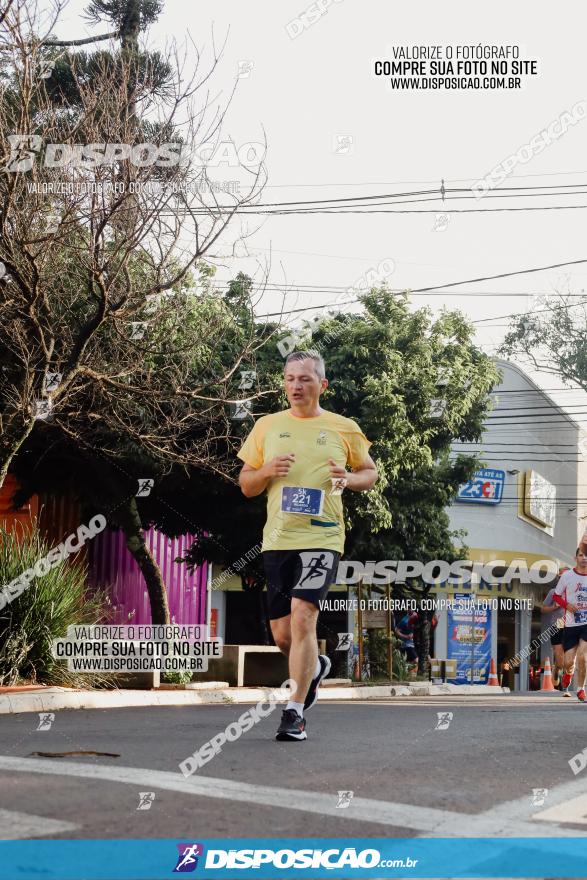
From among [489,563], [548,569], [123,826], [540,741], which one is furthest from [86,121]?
[548,569]

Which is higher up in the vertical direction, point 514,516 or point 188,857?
point 514,516

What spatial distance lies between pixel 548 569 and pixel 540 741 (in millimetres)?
37189

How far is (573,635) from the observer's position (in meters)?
14.0

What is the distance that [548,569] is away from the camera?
43188 millimetres

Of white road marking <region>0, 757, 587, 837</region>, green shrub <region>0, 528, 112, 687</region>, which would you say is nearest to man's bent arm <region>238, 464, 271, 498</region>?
white road marking <region>0, 757, 587, 837</region>

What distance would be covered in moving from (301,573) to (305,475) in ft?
1.72

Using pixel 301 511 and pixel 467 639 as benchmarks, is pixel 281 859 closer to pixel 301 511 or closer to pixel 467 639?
pixel 301 511

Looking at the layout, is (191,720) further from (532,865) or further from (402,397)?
(402,397)

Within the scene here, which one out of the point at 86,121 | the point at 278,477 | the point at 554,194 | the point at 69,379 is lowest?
the point at 278,477

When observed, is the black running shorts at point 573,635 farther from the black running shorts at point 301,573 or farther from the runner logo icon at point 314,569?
the runner logo icon at point 314,569

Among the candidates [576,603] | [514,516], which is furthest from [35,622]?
[514,516]

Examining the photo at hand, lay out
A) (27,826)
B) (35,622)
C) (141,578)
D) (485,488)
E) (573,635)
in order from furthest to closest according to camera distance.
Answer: (485,488) < (141,578) < (573,635) < (35,622) < (27,826)

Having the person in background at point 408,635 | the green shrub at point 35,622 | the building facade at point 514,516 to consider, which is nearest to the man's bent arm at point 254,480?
the green shrub at point 35,622

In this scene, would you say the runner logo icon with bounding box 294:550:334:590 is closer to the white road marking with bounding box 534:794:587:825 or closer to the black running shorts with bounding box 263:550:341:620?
the black running shorts with bounding box 263:550:341:620
